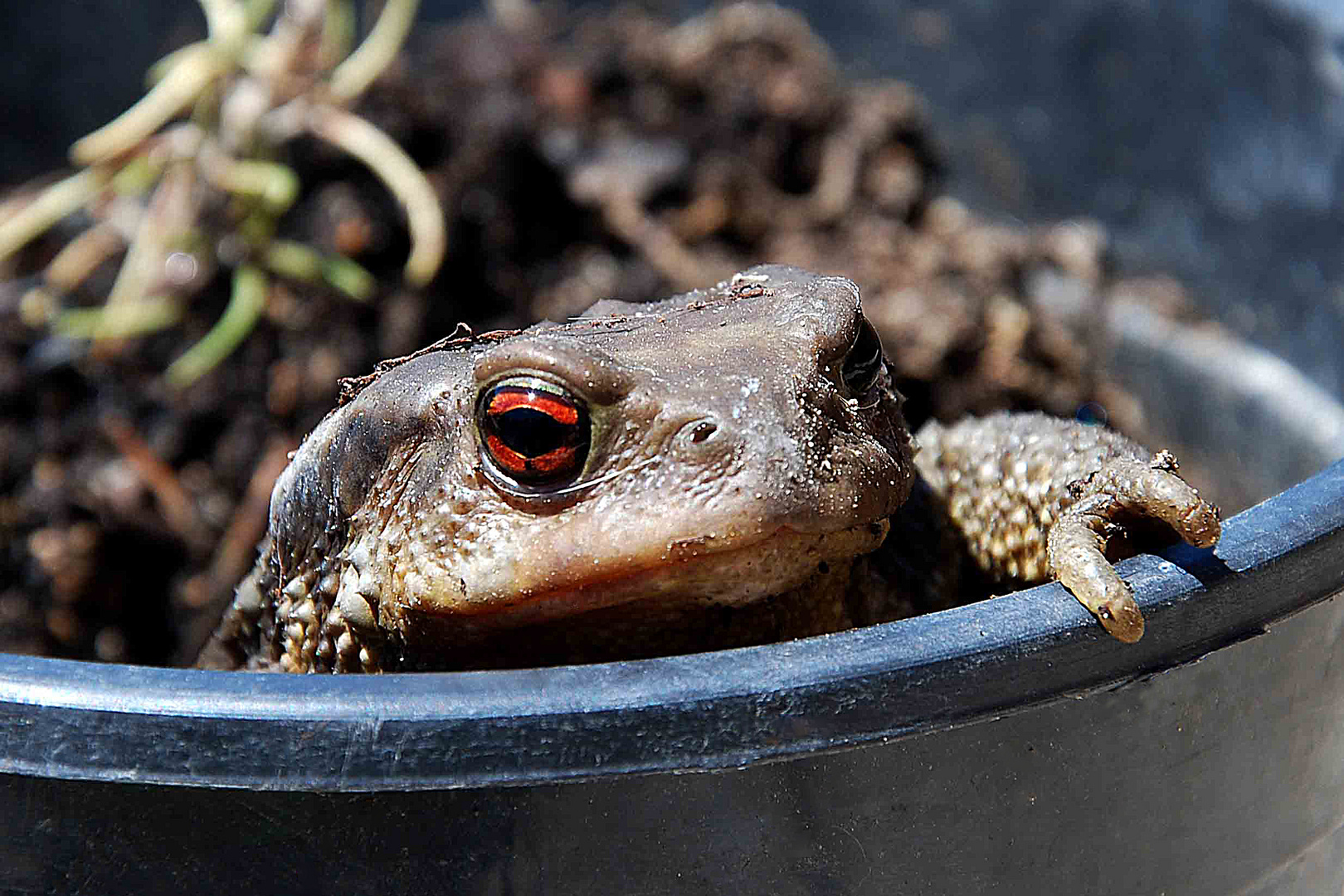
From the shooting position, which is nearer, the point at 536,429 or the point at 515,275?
the point at 536,429

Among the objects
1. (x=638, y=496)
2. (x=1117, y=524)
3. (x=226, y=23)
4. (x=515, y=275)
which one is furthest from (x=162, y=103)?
(x=1117, y=524)

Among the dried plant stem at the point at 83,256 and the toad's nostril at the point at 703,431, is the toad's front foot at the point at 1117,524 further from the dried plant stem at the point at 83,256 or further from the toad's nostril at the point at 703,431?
the dried plant stem at the point at 83,256

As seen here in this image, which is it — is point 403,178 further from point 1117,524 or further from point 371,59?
point 1117,524

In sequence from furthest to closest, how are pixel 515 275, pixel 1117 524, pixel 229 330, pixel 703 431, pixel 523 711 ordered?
pixel 515 275 → pixel 229 330 → pixel 1117 524 → pixel 703 431 → pixel 523 711

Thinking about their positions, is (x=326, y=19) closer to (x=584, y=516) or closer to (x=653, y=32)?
(x=653, y=32)

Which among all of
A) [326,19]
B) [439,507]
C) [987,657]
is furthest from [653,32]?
[987,657]

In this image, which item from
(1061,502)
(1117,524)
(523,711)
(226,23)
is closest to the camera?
(523,711)
